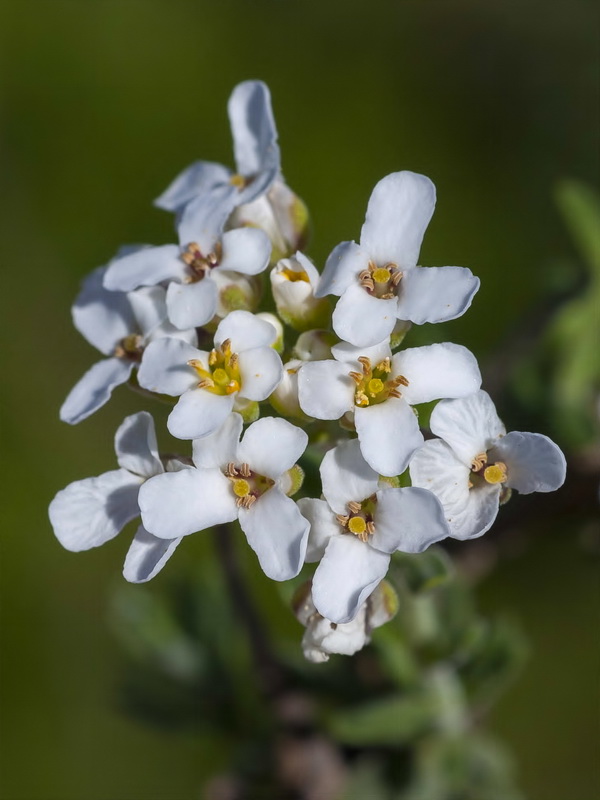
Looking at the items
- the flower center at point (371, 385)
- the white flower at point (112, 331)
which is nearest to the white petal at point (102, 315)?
the white flower at point (112, 331)

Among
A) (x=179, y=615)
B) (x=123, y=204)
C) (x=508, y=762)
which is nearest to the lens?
(x=508, y=762)

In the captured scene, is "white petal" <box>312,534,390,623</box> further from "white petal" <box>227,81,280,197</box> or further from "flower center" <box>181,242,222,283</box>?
"white petal" <box>227,81,280,197</box>

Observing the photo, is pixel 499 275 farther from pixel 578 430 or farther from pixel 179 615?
pixel 179 615

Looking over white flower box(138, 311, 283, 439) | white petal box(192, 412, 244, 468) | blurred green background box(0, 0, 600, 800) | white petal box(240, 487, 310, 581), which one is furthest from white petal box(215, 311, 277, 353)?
blurred green background box(0, 0, 600, 800)

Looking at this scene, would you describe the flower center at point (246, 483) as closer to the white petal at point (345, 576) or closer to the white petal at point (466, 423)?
the white petal at point (345, 576)

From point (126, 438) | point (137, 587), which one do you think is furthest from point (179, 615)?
point (126, 438)

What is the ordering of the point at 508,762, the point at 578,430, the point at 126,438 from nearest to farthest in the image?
the point at 126,438
the point at 578,430
the point at 508,762

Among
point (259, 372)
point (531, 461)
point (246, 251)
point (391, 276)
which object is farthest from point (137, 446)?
point (531, 461)
